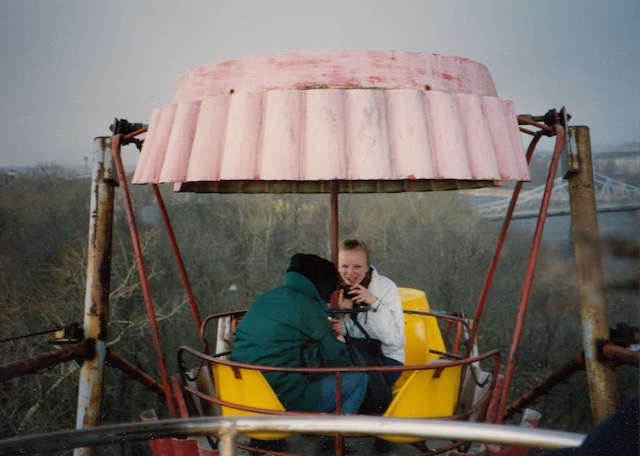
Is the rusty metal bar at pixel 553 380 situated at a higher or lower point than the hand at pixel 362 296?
lower

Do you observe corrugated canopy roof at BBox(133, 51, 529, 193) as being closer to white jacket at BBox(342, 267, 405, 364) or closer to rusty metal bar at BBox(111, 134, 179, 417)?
rusty metal bar at BBox(111, 134, 179, 417)

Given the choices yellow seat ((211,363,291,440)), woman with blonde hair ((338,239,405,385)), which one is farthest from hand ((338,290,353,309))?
yellow seat ((211,363,291,440))

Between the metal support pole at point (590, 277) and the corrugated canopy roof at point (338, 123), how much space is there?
6.38 ft

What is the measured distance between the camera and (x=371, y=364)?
380 centimetres

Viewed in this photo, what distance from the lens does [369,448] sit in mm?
3686

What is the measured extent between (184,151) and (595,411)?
12.4 feet

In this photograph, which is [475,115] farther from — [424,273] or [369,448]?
[424,273]

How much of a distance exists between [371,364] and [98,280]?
2.28m

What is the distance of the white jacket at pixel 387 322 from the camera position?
Result: 3885 mm

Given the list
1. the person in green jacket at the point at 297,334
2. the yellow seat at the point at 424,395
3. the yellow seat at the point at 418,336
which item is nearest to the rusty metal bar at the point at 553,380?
the yellow seat at the point at 418,336

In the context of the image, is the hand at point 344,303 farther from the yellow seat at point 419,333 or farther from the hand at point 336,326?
the yellow seat at point 419,333

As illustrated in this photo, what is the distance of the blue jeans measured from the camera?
11.5ft

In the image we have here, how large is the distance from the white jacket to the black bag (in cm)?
6

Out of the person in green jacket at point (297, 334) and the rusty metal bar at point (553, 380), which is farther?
the rusty metal bar at point (553, 380)
